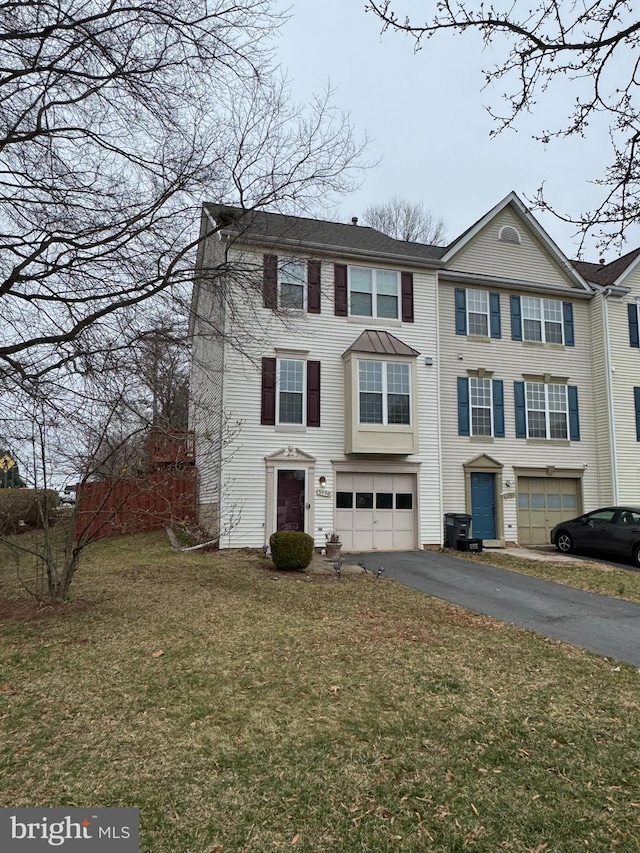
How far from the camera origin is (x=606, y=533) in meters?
14.6

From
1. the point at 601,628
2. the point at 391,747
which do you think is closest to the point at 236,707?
the point at 391,747

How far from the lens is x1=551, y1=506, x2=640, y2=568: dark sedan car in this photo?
45.9 ft

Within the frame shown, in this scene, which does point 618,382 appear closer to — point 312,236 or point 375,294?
point 375,294

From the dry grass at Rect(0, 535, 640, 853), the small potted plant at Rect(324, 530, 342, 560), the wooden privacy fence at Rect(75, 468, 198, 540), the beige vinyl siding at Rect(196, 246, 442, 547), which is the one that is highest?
the beige vinyl siding at Rect(196, 246, 442, 547)

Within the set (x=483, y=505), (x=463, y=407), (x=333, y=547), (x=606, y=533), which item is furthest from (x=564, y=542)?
(x=333, y=547)

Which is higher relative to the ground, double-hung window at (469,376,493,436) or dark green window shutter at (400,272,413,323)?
dark green window shutter at (400,272,413,323)

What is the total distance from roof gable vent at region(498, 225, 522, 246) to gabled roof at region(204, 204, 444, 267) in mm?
1992

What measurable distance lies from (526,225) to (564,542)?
33.1 feet

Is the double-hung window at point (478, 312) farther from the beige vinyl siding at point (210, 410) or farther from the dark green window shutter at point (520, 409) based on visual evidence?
the beige vinyl siding at point (210, 410)

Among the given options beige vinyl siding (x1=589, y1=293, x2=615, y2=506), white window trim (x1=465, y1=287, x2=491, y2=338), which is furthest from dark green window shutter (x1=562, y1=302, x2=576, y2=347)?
white window trim (x1=465, y1=287, x2=491, y2=338)

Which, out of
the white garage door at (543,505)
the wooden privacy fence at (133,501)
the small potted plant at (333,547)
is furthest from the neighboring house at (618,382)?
the wooden privacy fence at (133,501)

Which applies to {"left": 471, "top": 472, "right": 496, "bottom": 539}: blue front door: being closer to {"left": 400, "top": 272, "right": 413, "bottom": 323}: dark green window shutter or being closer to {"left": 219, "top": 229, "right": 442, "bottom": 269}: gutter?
{"left": 400, "top": 272, "right": 413, "bottom": 323}: dark green window shutter

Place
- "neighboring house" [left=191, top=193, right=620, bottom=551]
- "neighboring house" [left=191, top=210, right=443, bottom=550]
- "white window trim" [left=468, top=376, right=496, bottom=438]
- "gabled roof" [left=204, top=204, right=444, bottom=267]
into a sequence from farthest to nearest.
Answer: "white window trim" [left=468, top=376, right=496, bottom=438], "neighboring house" [left=191, top=193, right=620, bottom=551], "neighboring house" [left=191, top=210, right=443, bottom=550], "gabled roof" [left=204, top=204, right=444, bottom=267]

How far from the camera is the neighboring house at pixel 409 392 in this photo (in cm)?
1441
